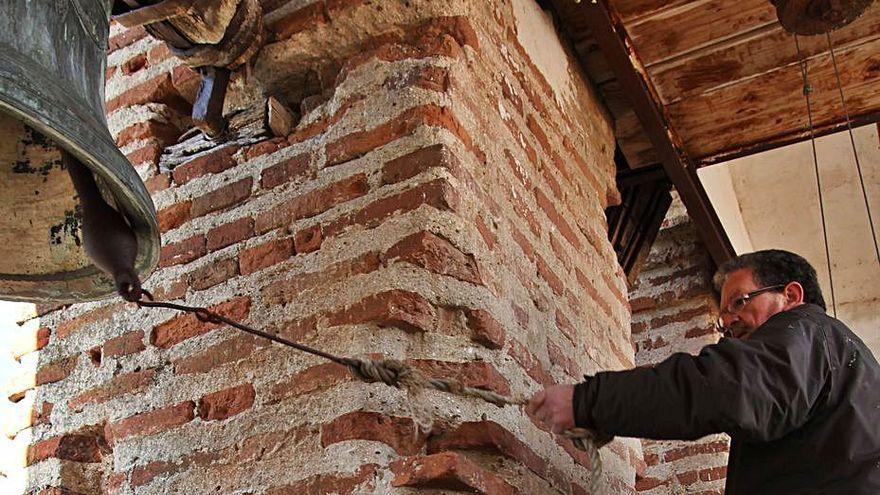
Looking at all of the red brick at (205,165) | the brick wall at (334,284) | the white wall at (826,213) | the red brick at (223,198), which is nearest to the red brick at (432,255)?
the brick wall at (334,284)

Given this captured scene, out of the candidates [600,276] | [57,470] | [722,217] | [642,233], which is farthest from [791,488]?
[722,217]

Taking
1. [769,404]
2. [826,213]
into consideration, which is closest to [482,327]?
[769,404]

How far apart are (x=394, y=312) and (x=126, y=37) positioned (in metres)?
1.27

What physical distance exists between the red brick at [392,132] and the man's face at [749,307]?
71 centimetres

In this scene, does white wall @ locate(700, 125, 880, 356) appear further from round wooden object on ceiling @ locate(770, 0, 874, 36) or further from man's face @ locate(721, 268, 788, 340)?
man's face @ locate(721, 268, 788, 340)

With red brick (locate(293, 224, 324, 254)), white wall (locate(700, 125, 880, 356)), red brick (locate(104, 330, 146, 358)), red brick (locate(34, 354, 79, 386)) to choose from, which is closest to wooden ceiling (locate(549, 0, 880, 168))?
red brick (locate(293, 224, 324, 254))

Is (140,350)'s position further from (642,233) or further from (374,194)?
(642,233)

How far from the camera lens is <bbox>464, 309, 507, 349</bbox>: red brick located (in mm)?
2037

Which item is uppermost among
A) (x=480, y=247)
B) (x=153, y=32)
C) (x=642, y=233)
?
(x=642, y=233)

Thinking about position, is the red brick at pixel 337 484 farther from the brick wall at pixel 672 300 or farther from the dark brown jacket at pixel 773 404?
the brick wall at pixel 672 300

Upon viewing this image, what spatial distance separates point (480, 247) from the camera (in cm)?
213

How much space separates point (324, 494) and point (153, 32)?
107 centimetres

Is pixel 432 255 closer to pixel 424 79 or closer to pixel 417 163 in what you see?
pixel 417 163

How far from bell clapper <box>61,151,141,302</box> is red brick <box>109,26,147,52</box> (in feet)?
4.03
